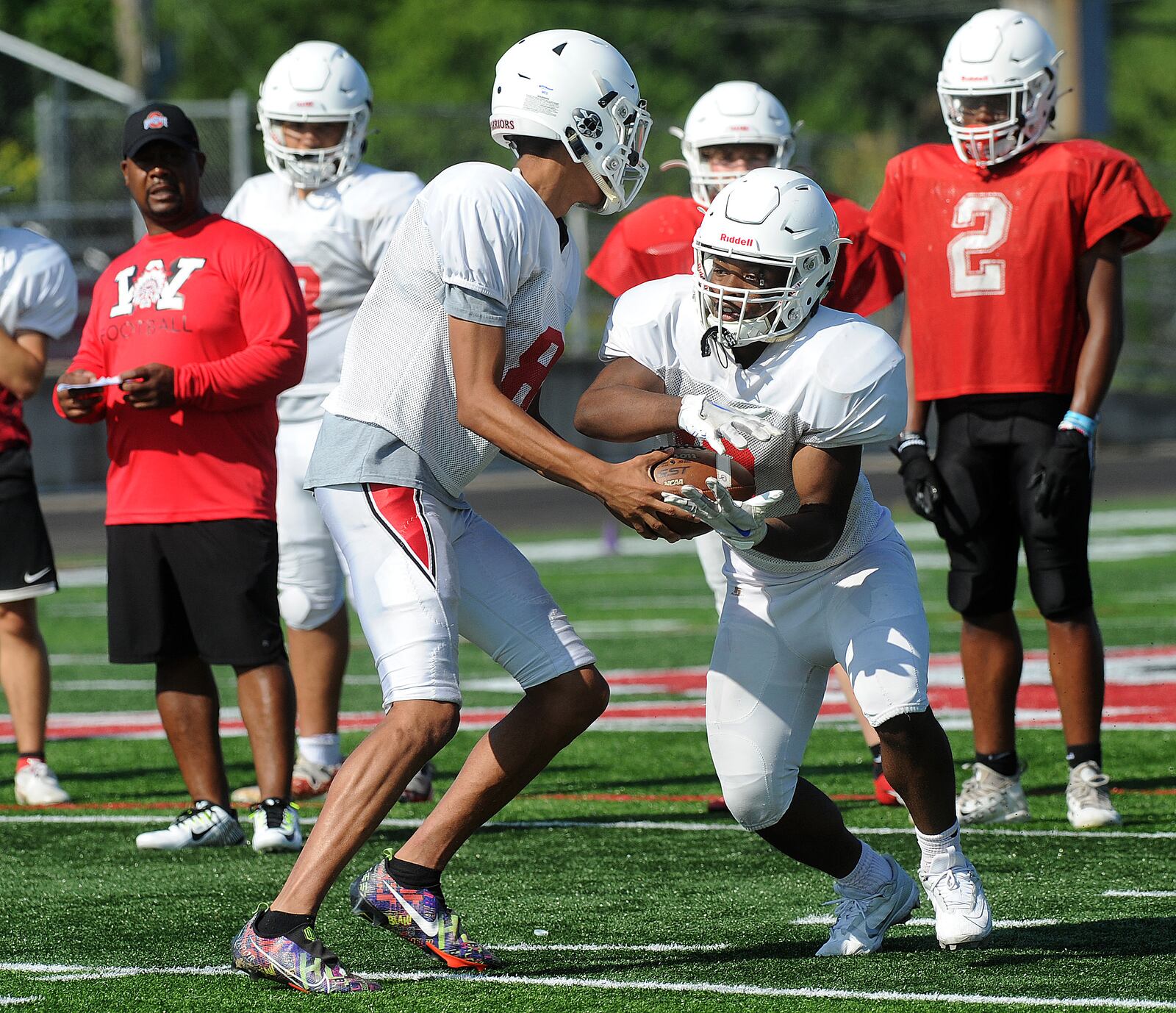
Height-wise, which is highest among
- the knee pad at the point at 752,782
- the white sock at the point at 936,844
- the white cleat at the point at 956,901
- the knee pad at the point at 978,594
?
the knee pad at the point at 978,594

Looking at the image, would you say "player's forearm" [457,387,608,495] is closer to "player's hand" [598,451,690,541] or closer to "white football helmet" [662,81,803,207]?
"player's hand" [598,451,690,541]

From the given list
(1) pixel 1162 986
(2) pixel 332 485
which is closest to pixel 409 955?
(2) pixel 332 485

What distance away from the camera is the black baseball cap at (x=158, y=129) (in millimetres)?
5594

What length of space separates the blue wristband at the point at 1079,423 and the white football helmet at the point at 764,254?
1653mm

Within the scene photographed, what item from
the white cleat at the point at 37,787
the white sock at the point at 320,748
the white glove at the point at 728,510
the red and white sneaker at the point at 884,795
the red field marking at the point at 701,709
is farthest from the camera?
the red field marking at the point at 701,709

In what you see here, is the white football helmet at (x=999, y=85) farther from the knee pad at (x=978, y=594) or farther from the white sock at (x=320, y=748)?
the white sock at (x=320, y=748)

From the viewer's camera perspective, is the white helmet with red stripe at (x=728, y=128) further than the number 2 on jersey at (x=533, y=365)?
Yes

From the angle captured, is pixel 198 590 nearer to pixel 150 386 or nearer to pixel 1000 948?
pixel 150 386

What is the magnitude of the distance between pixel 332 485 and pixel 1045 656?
5886 millimetres

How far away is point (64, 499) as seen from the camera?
19047 mm

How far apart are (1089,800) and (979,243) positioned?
1571mm

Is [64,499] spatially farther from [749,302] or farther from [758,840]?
[749,302]

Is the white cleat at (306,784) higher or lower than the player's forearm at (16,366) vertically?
lower

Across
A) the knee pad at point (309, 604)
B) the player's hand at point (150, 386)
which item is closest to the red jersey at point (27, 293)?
the knee pad at point (309, 604)
